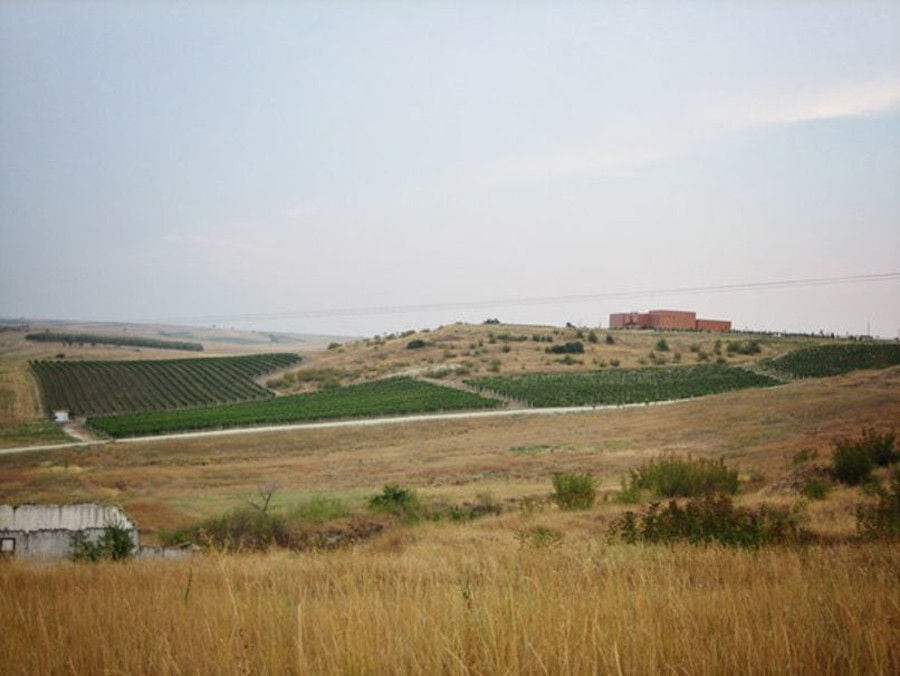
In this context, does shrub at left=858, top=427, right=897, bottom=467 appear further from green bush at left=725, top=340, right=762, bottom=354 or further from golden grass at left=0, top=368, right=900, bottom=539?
green bush at left=725, top=340, right=762, bottom=354

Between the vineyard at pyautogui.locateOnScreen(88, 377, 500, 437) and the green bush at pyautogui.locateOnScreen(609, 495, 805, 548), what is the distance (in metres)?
56.7

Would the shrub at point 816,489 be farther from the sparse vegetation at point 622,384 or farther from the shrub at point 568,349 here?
the shrub at point 568,349

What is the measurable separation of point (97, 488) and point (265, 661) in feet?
121

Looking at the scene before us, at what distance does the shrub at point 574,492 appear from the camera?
19891mm

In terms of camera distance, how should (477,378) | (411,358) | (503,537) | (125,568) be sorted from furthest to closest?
(411,358) < (477,378) < (503,537) < (125,568)

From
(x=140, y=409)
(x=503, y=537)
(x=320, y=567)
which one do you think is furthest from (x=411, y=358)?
(x=320, y=567)

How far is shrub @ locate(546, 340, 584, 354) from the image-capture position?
4230 inches

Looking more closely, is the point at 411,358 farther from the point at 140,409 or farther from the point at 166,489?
the point at 166,489

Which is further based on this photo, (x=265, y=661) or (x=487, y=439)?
(x=487, y=439)

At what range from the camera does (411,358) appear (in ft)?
366

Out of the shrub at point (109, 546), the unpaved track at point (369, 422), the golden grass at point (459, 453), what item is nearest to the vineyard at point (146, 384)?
the unpaved track at point (369, 422)

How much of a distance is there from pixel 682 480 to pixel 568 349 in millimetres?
87988

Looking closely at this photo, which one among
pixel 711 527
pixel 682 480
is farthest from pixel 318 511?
pixel 711 527

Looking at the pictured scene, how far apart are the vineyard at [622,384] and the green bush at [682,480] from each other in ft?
150
